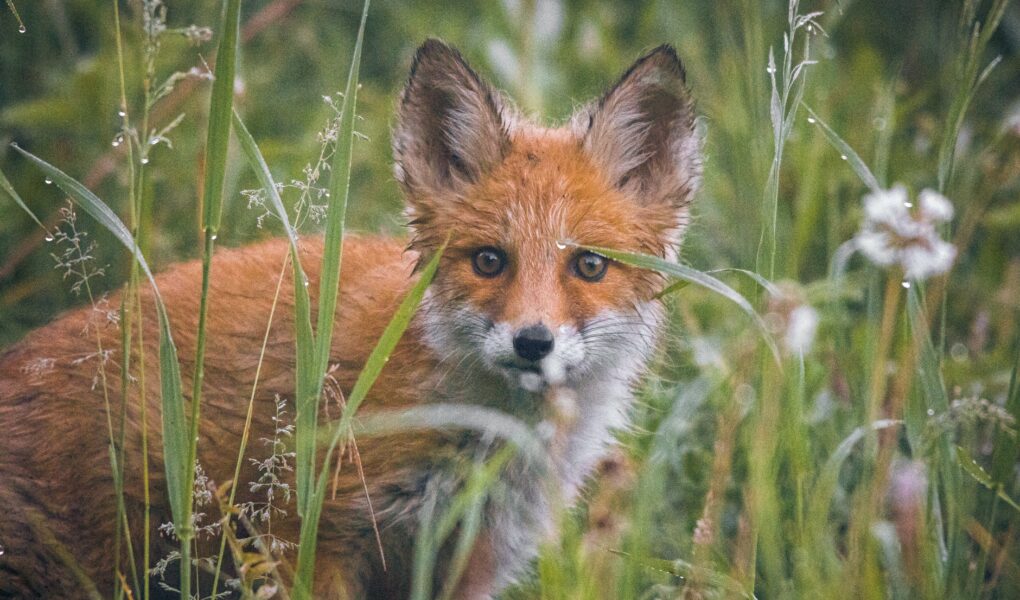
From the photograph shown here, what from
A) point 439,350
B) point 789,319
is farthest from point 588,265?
point 789,319

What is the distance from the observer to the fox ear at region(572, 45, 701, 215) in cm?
387

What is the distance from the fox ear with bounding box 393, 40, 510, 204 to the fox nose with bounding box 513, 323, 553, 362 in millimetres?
752

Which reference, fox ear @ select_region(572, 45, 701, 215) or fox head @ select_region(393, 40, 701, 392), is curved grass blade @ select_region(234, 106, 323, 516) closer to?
fox head @ select_region(393, 40, 701, 392)

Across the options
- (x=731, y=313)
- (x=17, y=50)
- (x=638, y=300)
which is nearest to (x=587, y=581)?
(x=638, y=300)

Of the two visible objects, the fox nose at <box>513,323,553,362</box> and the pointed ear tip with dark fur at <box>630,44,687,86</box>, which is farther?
the pointed ear tip with dark fur at <box>630,44,687,86</box>

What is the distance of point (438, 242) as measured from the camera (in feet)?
12.2

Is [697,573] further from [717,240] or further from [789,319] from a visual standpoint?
[717,240]

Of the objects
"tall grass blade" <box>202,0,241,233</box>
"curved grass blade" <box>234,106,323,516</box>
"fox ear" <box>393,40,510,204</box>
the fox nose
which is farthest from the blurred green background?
"tall grass blade" <box>202,0,241,233</box>

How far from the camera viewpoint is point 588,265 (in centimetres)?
363

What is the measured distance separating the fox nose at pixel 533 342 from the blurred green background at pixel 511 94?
0.87 meters

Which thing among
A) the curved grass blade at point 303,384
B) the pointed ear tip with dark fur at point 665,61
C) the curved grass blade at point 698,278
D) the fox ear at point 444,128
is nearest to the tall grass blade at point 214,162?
the curved grass blade at point 303,384

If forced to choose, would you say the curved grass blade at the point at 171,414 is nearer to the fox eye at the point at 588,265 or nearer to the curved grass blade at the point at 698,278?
the curved grass blade at the point at 698,278

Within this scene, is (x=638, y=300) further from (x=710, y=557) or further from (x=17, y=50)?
(x=17, y=50)

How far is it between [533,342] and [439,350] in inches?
20.3
